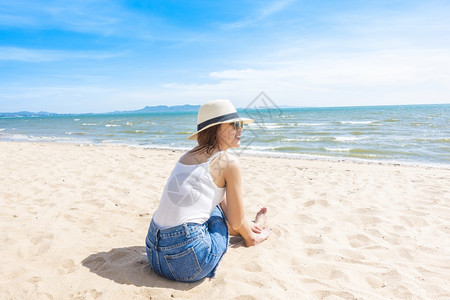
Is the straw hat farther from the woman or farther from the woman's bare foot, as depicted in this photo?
the woman's bare foot

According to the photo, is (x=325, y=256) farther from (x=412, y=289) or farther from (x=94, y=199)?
(x=94, y=199)

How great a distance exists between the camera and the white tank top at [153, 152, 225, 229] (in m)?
2.21

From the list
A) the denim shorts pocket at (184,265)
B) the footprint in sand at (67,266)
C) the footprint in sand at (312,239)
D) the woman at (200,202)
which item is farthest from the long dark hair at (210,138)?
the footprint in sand at (312,239)

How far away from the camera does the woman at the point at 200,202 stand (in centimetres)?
222

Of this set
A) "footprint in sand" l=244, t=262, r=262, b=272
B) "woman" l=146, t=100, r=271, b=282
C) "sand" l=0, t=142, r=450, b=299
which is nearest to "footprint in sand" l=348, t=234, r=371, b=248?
"sand" l=0, t=142, r=450, b=299

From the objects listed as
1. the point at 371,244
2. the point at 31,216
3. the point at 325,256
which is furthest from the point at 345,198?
the point at 31,216

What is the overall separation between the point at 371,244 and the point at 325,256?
637 millimetres

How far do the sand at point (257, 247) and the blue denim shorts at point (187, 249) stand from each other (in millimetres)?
115

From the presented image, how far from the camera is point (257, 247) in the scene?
307cm

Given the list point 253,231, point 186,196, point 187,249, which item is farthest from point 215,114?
point 253,231

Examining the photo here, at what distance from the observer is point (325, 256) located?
2934 mm

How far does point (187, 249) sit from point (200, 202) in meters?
0.34

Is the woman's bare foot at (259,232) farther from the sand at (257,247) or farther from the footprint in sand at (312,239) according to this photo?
the footprint in sand at (312,239)

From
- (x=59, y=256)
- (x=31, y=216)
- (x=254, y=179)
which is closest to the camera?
(x=59, y=256)
